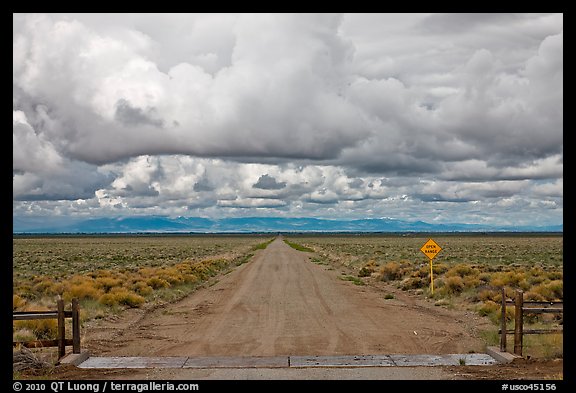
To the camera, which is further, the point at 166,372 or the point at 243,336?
the point at 243,336

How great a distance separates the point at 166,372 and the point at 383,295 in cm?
1626

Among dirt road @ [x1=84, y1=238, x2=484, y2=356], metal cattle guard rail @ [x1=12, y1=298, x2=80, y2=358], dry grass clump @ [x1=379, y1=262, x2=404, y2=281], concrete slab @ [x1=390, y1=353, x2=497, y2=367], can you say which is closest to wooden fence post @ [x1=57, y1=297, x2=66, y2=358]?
metal cattle guard rail @ [x1=12, y1=298, x2=80, y2=358]

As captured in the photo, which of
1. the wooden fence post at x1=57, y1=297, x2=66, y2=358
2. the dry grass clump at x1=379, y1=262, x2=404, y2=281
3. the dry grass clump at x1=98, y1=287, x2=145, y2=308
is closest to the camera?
the wooden fence post at x1=57, y1=297, x2=66, y2=358

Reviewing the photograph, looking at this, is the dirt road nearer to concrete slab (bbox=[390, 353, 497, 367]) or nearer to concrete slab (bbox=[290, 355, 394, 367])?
concrete slab (bbox=[290, 355, 394, 367])

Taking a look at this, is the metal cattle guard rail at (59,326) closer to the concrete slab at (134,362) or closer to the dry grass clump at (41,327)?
the concrete slab at (134,362)

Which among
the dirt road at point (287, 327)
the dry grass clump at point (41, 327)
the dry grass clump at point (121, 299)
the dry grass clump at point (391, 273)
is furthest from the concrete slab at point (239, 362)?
the dry grass clump at point (391, 273)

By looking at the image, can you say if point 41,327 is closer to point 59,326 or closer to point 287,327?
point 59,326

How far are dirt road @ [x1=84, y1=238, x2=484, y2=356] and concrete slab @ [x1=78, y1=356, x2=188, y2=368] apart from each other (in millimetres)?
768

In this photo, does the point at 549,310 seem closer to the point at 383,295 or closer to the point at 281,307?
the point at 281,307

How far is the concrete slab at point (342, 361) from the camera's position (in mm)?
11156

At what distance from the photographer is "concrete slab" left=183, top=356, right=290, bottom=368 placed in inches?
438

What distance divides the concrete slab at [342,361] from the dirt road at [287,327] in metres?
0.66
